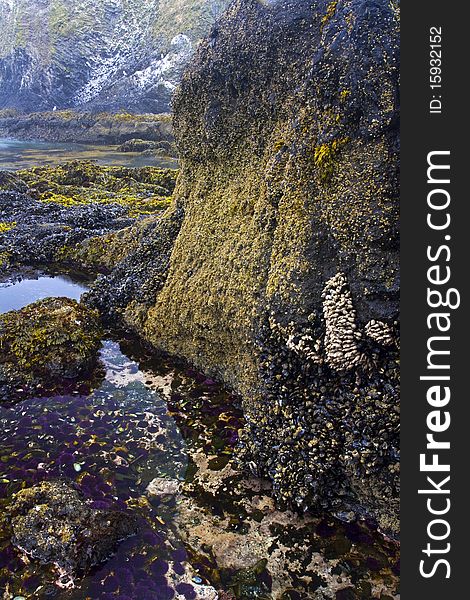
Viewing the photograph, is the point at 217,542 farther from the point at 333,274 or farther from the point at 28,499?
the point at 333,274

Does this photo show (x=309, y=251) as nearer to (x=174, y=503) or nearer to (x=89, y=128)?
(x=174, y=503)

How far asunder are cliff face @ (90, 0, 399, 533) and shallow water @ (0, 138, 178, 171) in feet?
93.1

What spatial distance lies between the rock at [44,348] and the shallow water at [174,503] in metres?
0.37

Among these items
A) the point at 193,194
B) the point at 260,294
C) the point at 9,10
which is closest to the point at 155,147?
the point at 193,194

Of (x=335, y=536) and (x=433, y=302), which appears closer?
(x=433, y=302)

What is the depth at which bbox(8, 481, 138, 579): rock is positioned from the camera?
14.4 feet

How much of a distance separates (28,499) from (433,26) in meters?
5.13

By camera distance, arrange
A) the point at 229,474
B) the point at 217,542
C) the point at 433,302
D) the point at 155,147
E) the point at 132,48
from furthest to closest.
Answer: the point at 132,48 < the point at 155,147 < the point at 229,474 < the point at 217,542 < the point at 433,302

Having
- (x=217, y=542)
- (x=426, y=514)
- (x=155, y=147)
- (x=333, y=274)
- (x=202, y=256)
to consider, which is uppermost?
(x=155, y=147)

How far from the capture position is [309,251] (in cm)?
527

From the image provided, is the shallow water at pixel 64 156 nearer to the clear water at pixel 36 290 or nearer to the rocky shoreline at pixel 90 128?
the rocky shoreline at pixel 90 128

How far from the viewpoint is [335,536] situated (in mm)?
4691

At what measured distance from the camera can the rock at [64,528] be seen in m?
4.39

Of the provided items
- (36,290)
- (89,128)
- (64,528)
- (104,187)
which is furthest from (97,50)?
(64,528)
